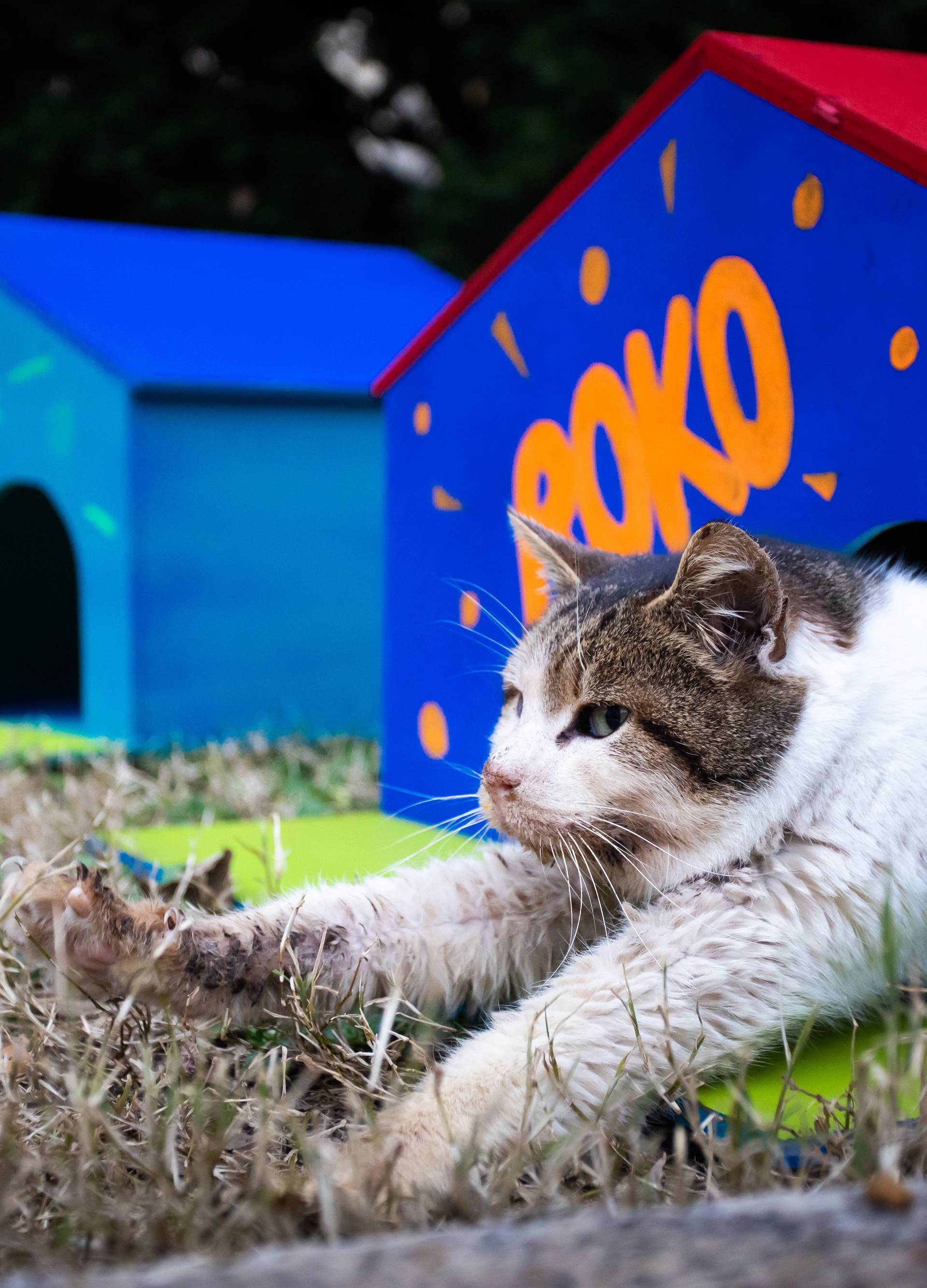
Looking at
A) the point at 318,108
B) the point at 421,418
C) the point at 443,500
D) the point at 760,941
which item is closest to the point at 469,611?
the point at 443,500

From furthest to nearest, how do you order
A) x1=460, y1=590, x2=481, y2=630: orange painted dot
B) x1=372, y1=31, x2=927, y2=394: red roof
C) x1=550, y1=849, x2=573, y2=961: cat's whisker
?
1. x1=460, y1=590, x2=481, y2=630: orange painted dot
2. x1=372, y1=31, x2=927, y2=394: red roof
3. x1=550, y1=849, x2=573, y2=961: cat's whisker

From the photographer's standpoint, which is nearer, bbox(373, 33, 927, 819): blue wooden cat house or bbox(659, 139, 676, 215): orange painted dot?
bbox(373, 33, 927, 819): blue wooden cat house

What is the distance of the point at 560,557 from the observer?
1.58m

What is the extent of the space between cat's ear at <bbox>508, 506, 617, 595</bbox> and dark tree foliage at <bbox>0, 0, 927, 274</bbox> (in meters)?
5.76

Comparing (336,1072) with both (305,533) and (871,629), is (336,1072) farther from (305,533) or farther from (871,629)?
(305,533)

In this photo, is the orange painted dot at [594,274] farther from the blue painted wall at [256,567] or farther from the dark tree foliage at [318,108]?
the dark tree foliage at [318,108]

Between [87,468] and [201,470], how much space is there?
33cm

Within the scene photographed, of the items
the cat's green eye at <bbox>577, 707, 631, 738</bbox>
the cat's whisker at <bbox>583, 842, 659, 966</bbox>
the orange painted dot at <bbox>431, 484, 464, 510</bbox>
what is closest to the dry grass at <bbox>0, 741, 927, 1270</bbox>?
the cat's whisker at <bbox>583, 842, 659, 966</bbox>

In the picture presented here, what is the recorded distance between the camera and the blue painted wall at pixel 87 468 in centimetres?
322

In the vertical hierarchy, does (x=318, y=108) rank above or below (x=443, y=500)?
above

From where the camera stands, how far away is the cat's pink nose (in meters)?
1.27

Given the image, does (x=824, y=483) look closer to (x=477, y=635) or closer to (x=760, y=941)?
(x=760, y=941)

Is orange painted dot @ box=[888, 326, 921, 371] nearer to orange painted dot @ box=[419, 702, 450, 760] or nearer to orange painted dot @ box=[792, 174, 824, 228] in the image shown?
orange painted dot @ box=[792, 174, 824, 228]

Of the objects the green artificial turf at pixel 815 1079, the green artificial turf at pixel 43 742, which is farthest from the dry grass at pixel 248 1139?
the green artificial turf at pixel 43 742
